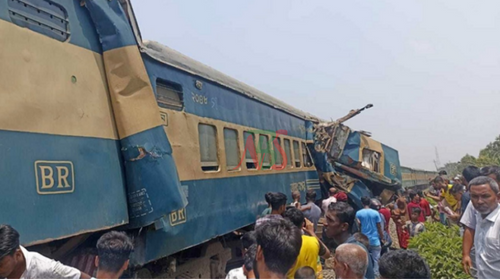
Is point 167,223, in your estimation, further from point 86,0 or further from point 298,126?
point 298,126

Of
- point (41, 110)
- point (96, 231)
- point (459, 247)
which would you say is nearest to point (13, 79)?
point (41, 110)

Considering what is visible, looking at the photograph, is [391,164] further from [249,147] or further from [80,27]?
[80,27]

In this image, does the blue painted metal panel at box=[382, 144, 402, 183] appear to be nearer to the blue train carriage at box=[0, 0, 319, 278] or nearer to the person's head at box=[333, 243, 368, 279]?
the blue train carriage at box=[0, 0, 319, 278]

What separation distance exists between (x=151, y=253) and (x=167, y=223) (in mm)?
312

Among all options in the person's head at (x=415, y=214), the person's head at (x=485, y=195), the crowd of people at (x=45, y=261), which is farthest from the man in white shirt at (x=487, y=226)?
the person's head at (x=415, y=214)

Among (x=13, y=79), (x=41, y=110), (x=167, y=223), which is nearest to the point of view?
(x=13, y=79)

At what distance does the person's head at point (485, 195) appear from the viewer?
3.21m

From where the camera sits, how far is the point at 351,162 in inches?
432

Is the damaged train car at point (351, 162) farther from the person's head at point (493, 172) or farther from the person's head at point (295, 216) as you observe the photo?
the person's head at point (295, 216)

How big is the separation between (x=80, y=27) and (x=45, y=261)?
1.85 m

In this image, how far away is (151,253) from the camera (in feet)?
12.1

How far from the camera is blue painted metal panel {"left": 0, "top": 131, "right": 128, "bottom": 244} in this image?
8.16ft

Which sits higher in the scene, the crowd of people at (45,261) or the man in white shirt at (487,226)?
the crowd of people at (45,261)

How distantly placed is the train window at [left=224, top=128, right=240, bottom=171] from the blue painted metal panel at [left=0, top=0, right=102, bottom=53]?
8.35 ft
